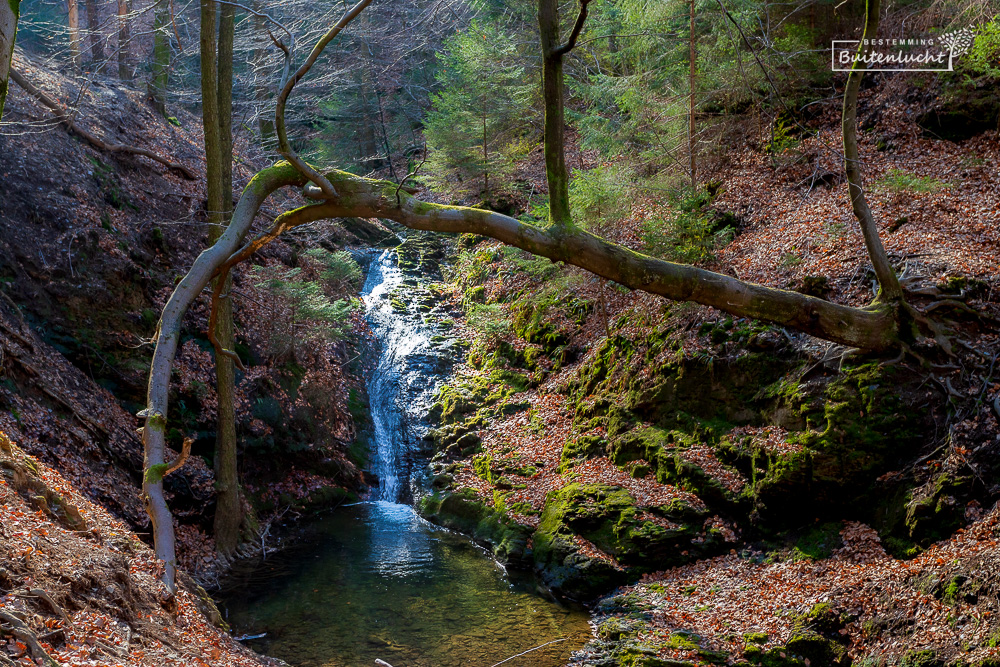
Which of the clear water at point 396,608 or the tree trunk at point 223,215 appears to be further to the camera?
the tree trunk at point 223,215

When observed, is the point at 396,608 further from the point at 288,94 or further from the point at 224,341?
the point at 288,94

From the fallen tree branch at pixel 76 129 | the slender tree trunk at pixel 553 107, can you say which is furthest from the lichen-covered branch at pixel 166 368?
the fallen tree branch at pixel 76 129

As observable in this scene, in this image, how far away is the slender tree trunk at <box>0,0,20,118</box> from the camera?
3494 millimetres

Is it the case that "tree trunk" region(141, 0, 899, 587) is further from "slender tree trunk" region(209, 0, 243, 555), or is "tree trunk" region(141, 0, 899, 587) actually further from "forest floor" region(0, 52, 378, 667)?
"slender tree trunk" region(209, 0, 243, 555)

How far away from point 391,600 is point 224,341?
4.49 meters

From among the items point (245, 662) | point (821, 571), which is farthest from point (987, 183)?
point (245, 662)

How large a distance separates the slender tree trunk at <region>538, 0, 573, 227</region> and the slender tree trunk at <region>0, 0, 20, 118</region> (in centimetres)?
445

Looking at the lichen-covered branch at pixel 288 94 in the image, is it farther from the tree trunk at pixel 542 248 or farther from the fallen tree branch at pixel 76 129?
the fallen tree branch at pixel 76 129

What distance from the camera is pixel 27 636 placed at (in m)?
3.64

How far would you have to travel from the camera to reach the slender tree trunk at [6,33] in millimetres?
3494

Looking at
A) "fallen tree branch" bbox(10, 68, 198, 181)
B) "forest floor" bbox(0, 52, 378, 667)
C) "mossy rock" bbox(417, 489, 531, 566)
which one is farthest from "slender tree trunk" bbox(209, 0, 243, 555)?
"fallen tree branch" bbox(10, 68, 198, 181)

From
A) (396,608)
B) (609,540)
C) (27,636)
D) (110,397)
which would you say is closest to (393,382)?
(110,397)

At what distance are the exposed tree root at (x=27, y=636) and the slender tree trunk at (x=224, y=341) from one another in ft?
20.5

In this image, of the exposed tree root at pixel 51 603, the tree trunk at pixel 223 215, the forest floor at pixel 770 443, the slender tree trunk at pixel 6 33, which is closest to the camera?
the slender tree trunk at pixel 6 33
